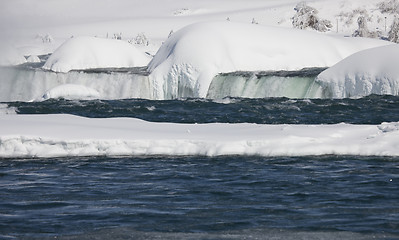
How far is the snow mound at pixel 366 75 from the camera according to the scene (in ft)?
112

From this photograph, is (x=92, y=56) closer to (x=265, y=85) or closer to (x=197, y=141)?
(x=265, y=85)

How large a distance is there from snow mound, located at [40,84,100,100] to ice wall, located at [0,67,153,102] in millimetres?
55

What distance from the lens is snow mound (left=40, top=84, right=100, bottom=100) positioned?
137ft

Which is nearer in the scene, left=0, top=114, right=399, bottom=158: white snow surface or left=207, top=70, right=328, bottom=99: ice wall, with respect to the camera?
left=0, top=114, right=399, bottom=158: white snow surface

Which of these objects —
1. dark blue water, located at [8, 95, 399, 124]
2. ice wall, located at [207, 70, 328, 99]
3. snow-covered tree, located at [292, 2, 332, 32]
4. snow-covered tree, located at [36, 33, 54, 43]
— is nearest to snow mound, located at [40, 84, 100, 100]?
dark blue water, located at [8, 95, 399, 124]

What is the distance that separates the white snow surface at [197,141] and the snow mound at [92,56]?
32.9 meters

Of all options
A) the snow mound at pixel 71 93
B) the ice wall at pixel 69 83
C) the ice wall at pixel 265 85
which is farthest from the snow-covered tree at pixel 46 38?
the ice wall at pixel 265 85

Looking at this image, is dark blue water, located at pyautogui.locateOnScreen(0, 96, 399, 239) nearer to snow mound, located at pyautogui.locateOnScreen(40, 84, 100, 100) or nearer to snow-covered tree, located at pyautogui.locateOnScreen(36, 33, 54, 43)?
snow mound, located at pyautogui.locateOnScreen(40, 84, 100, 100)

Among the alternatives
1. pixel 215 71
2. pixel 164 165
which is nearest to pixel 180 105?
pixel 215 71

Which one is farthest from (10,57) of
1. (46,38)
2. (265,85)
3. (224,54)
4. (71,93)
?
(46,38)

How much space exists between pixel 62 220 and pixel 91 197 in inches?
69.7

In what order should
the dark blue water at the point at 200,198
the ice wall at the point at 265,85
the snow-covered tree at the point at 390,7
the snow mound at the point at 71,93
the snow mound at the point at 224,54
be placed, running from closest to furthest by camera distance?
the dark blue water at the point at 200,198 < the ice wall at the point at 265,85 < the snow mound at the point at 71,93 < the snow mound at the point at 224,54 < the snow-covered tree at the point at 390,7

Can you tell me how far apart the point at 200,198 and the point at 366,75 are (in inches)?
899

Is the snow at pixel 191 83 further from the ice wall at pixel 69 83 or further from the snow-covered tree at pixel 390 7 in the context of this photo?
the snow-covered tree at pixel 390 7
